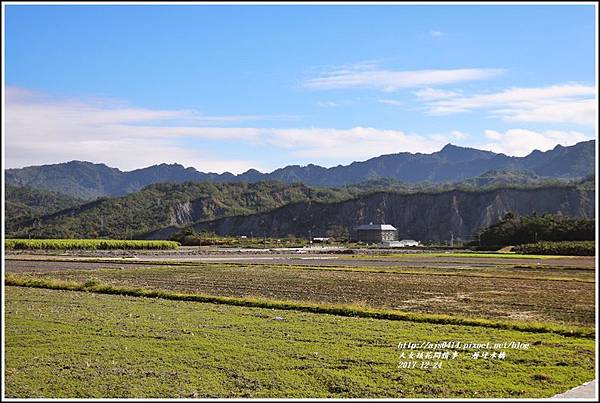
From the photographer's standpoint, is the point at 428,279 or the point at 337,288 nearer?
the point at 337,288

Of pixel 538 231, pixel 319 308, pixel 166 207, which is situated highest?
pixel 166 207

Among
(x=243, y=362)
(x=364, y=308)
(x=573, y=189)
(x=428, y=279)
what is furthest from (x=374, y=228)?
(x=243, y=362)

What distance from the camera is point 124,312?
639 inches

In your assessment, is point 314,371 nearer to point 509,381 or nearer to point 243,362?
point 243,362

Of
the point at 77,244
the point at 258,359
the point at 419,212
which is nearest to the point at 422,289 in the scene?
the point at 258,359

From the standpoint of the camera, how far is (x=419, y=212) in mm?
127062

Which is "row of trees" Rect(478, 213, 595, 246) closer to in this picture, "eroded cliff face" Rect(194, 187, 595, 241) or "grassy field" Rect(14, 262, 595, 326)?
"grassy field" Rect(14, 262, 595, 326)

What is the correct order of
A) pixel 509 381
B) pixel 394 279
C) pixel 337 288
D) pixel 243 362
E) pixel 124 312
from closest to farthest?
pixel 509 381 → pixel 243 362 → pixel 124 312 → pixel 337 288 → pixel 394 279

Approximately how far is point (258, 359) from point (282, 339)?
6.28 feet

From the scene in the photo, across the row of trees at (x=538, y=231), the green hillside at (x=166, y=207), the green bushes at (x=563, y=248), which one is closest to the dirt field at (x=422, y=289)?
the green bushes at (x=563, y=248)

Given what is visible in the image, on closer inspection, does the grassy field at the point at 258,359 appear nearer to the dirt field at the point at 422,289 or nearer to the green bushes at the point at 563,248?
the dirt field at the point at 422,289

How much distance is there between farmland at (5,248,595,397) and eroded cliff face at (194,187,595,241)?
96.5 metres

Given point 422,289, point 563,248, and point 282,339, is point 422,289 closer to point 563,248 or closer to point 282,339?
point 282,339

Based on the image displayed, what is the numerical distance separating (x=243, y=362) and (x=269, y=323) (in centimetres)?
435
